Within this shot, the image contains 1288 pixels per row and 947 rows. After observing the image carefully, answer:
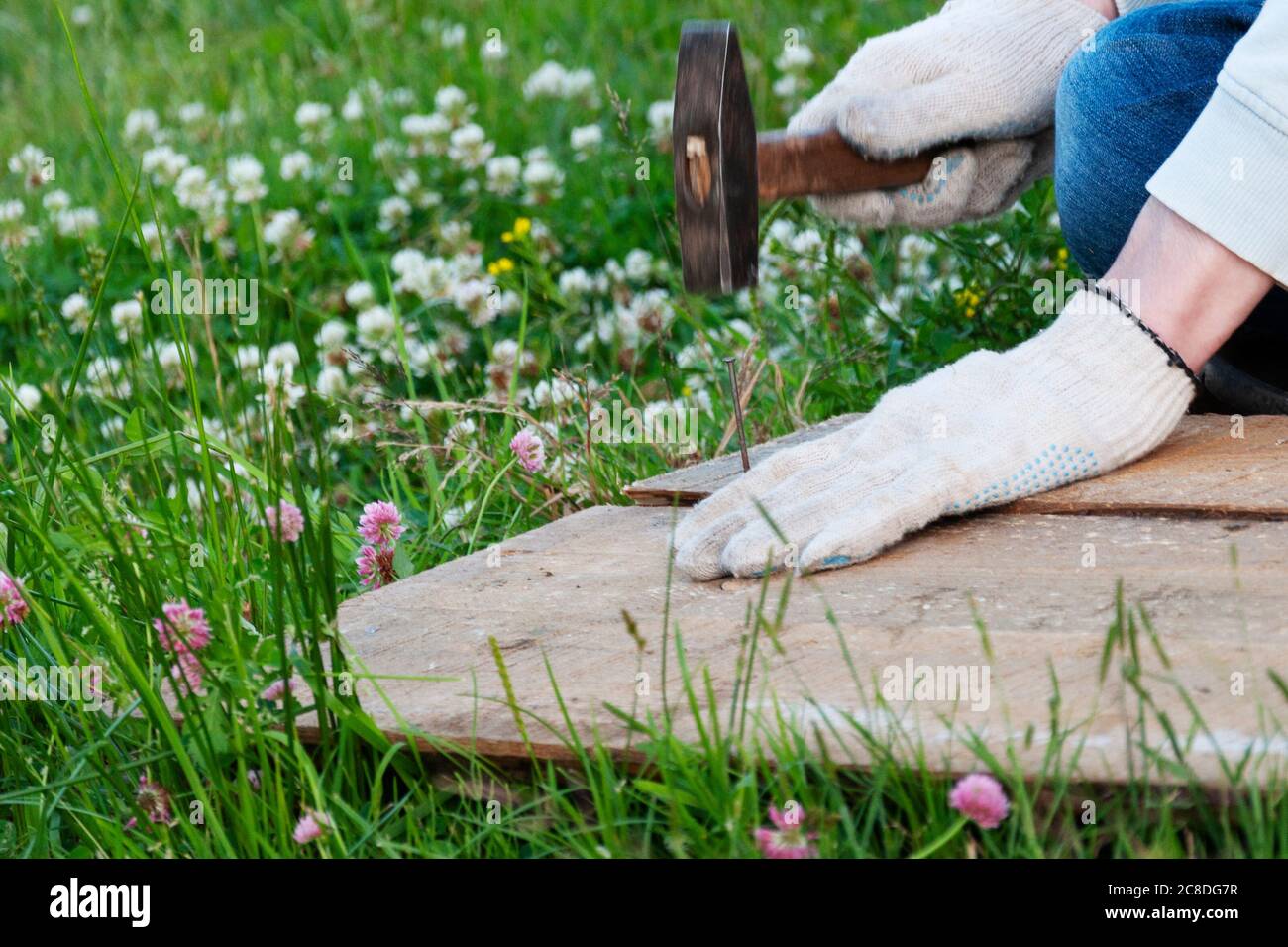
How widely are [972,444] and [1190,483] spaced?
0.99 ft

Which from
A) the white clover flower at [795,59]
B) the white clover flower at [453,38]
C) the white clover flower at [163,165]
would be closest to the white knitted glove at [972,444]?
the white clover flower at [795,59]

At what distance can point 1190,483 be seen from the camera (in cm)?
206

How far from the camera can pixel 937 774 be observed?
4.53 ft

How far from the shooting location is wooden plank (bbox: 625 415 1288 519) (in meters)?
1.99

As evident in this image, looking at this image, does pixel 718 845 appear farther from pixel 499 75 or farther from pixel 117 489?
pixel 499 75

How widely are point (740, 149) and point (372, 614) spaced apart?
0.82 metres

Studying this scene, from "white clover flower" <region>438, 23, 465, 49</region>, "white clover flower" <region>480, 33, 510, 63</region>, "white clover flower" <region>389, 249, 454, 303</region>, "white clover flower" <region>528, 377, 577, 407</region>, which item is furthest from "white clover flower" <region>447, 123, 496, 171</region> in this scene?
"white clover flower" <region>528, 377, 577, 407</region>

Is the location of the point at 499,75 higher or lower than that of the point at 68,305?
higher

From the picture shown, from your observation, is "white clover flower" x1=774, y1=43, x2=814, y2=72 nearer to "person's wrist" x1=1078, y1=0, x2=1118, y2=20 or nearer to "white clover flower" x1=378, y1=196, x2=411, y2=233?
"white clover flower" x1=378, y1=196, x2=411, y2=233

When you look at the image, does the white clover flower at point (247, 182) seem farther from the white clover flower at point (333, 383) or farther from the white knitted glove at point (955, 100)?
the white knitted glove at point (955, 100)

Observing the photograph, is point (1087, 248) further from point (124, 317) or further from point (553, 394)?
point (124, 317)

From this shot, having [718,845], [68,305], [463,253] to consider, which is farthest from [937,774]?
[68,305]

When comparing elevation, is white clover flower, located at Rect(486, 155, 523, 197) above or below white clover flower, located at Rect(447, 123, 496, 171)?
below

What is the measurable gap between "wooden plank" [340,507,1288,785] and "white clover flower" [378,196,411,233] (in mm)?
2699
